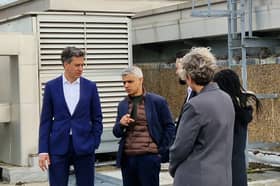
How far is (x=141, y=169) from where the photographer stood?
565cm

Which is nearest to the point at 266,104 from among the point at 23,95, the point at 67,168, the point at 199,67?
the point at 23,95

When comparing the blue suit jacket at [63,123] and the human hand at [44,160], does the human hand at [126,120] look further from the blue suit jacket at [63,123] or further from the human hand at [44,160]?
the human hand at [44,160]

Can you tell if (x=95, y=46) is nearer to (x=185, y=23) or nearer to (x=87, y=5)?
(x=185, y=23)

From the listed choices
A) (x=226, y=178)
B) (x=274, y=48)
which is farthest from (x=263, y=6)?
(x=226, y=178)

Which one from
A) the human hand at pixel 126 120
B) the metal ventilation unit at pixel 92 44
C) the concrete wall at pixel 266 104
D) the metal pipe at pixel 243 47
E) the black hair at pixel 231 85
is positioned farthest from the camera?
the metal ventilation unit at pixel 92 44

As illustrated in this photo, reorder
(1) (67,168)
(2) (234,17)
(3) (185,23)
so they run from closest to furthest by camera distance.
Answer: (1) (67,168)
(2) (234,17)
(3) (185,23)

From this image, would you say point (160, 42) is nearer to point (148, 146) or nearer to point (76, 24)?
point (76, 24)

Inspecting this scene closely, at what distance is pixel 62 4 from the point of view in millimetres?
12273

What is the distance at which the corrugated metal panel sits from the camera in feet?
32.0

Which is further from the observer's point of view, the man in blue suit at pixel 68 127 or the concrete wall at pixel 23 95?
the concrete wall at pixel 23 95

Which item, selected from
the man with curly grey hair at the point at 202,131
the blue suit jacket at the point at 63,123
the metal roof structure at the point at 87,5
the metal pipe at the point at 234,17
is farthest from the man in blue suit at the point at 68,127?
the metal roof structure at the point at 87,5

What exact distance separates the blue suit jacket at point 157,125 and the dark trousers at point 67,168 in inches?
12.1

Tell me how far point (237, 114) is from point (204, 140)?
1109 millimetres

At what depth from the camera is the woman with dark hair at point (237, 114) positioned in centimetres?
506
